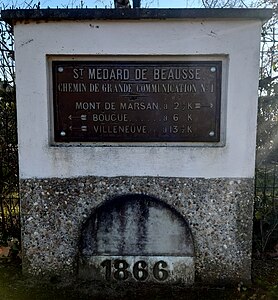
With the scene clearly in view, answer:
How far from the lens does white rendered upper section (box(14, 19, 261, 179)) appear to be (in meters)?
2.96

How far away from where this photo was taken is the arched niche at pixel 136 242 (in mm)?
3137

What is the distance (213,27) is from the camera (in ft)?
9.69

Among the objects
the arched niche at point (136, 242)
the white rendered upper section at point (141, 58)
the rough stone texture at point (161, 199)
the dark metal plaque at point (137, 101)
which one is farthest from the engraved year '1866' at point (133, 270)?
the dark metal plaque at point (137, 101)

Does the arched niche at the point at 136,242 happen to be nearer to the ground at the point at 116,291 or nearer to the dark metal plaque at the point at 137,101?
the ground at the point at 116,291

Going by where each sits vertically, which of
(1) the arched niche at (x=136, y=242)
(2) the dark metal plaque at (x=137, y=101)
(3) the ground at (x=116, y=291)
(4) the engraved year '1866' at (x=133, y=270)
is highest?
(2) the dark metal plaque at (x=137, y=101)

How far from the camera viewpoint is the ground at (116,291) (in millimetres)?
3031

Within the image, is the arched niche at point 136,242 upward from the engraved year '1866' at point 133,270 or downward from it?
upward

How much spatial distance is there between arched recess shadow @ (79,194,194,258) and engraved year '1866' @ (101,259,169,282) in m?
0.09

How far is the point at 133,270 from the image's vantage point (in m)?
3.20

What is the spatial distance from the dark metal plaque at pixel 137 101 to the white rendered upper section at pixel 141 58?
0.23 feet

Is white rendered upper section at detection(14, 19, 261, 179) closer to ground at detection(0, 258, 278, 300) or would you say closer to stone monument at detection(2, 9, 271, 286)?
stone monument at detection(2, 9, 271, 286)

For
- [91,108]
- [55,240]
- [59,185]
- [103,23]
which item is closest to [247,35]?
[103,23]

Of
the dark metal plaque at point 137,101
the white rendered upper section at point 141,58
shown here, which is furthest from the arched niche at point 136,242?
the dark metal plaque at point 137,101

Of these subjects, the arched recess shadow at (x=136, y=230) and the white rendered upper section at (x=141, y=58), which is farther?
the arched recess shadow at (x=136, y=230)
